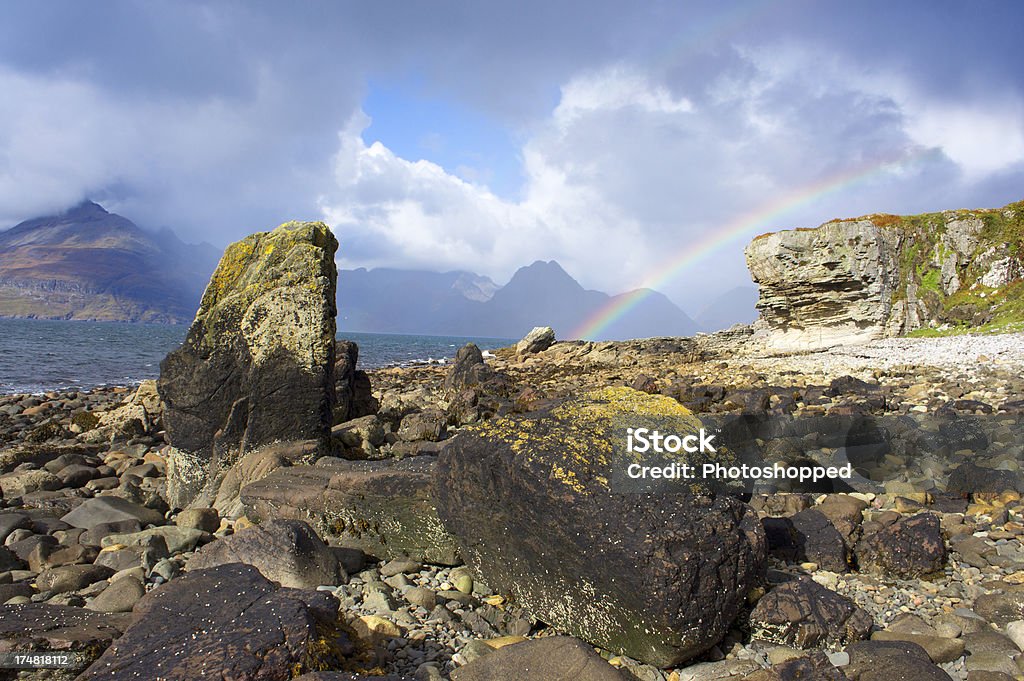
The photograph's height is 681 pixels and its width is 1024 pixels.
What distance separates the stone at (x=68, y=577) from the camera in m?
5.36

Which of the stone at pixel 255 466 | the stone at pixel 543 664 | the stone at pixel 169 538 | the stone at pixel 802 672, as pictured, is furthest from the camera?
the stone at pixel 255 466

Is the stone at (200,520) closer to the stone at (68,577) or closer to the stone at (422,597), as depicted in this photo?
the stone at (68,577)

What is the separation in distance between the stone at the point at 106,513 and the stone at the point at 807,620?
284 inches

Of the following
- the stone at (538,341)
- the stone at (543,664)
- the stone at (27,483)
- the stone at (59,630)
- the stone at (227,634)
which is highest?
the stone at (538,341)

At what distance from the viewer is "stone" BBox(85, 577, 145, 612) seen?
4.88 m

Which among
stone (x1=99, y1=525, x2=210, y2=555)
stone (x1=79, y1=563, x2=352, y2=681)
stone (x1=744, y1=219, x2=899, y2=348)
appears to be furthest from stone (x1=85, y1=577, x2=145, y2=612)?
stone (x1=744, y1=219, x2=899, y2=348)

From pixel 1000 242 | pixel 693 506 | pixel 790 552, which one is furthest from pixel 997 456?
pixel 1000 242

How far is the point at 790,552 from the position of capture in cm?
587

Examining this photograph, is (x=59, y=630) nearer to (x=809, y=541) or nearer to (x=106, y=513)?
(x=106, y=513)

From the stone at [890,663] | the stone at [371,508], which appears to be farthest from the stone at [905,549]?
the stone at [371,508]

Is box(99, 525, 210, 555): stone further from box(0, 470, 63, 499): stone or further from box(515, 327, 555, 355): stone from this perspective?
box(515, 327, 555, 355): stone

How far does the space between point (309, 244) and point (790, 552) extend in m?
8.33

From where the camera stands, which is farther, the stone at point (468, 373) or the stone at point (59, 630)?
the stone at point (468, 373)

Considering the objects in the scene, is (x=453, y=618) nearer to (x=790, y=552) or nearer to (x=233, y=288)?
(x=790, y=552)
